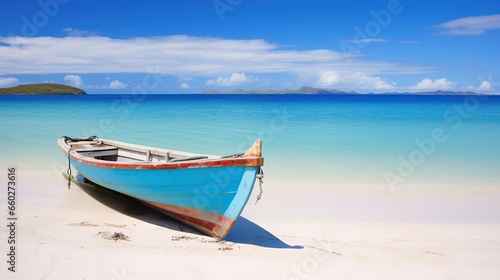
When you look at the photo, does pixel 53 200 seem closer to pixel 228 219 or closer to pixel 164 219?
pixel 164 219

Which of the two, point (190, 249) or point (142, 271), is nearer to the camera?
point (142, 271)

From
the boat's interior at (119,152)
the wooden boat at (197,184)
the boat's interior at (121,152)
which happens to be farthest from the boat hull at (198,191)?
the boat's interior at (121,152)

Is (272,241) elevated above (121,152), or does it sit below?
below

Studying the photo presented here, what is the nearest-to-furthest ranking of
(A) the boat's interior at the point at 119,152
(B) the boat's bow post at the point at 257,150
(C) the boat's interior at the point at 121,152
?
(B) the boat's bow post at the point at 257,150
(A) the boat's interior at the point at 119,152
(C) the boat's interior at the point at 121,152

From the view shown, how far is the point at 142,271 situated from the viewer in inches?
172

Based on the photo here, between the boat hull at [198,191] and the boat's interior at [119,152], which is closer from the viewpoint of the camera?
the boat hull at [198,191]

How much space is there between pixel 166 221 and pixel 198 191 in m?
1.43

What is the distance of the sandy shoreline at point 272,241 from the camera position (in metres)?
4.52

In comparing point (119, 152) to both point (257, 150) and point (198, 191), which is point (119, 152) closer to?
point (198, 191)

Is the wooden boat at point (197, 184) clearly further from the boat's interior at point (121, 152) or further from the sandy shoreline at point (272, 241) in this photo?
the boat's interior at point (121, 152)

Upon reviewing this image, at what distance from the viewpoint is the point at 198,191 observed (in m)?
5.45

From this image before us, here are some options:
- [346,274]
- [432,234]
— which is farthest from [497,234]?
[346,274]

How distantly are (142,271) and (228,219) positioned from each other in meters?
1.41

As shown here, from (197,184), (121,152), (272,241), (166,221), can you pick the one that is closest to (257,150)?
(197,184)
